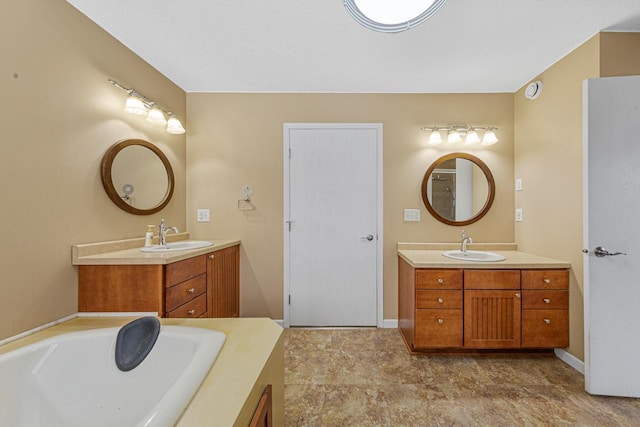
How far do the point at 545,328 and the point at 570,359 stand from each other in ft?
0.91

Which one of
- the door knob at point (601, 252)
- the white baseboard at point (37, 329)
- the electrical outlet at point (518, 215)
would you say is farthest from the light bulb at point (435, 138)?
the white baseboard at point (37, 329)

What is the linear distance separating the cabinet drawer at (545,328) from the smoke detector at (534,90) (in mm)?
1773

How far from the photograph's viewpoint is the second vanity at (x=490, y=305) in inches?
84.9

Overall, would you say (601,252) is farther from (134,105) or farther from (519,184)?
(134,105)

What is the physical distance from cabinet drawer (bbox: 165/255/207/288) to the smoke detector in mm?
3012

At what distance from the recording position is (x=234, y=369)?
944mm

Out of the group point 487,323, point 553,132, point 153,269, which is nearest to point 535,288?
point 487,323

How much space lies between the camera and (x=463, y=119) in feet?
9.14

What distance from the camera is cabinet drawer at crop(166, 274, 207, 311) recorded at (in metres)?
1.72

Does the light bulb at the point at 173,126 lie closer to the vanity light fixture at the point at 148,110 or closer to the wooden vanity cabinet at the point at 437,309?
the vanity light fixture at the point at 148,110

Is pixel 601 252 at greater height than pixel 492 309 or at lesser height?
greater

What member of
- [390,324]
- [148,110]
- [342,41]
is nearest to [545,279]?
[390,324]

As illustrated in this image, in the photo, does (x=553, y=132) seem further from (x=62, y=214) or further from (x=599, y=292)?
(x=62, y=214)

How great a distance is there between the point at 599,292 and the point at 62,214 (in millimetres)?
3158
